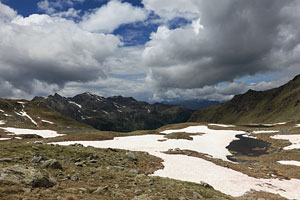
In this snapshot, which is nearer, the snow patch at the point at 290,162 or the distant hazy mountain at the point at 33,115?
the snow patch at the point at 290,162

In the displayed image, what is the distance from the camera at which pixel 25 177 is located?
1216 centimetres

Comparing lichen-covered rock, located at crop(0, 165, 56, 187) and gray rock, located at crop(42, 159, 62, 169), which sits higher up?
lichen-covered rock, located at crop(0, 165, 56, 187)

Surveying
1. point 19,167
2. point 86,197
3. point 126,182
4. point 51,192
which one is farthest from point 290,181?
point 19,167

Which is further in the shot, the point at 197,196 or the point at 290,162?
the point at 290,162

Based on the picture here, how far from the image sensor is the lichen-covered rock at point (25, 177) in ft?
37.6

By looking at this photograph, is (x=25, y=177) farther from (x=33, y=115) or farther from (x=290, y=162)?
(x=33, y=115)

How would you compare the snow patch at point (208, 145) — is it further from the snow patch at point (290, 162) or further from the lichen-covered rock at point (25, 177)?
the lichen-covered rock at point (25, 177)

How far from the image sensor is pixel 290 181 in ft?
83.7

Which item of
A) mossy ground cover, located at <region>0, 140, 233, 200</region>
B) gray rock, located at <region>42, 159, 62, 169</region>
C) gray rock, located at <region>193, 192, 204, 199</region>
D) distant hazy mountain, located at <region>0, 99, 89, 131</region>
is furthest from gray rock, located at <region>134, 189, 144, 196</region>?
distant hazy mountain, located at <region>0, 99, 89, 131</region>

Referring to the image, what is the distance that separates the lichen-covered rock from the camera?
11455mm

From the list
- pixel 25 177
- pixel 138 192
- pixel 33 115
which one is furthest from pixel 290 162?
pixel 33 115

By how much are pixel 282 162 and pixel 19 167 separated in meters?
46.7

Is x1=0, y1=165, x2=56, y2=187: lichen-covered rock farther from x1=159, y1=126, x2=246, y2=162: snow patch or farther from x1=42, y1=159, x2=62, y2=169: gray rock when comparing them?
x1=159, y1=126, x2=246, y2=162: snow patch

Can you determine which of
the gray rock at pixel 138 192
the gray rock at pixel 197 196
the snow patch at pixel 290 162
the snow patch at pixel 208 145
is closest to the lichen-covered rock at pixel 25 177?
the gray rock at pixel 138 192
